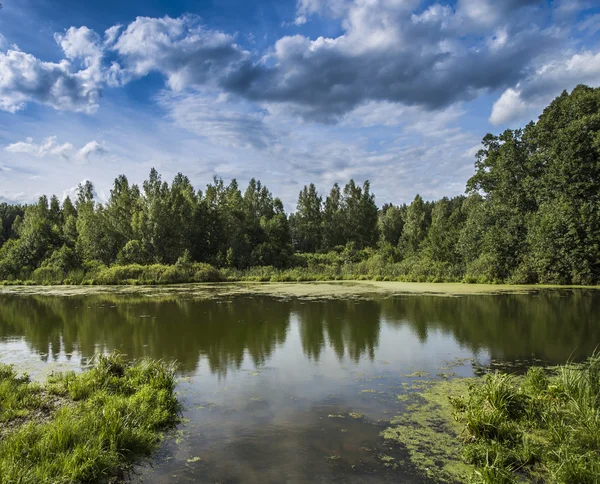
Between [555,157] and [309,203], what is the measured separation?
44979 millimetres

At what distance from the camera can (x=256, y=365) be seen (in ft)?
29.8

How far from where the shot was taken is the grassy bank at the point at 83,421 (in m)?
4.07

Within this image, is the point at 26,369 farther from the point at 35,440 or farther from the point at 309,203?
the point at 309,203

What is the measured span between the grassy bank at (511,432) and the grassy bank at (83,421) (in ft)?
11.0

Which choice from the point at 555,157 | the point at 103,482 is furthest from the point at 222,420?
the point at 555,157

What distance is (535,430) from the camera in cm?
509

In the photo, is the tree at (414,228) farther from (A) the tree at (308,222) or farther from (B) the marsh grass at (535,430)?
(B) the marsh grass at (535,430)

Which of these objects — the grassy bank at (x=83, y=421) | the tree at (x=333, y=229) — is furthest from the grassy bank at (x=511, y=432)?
the tree at (x=333, y=229)

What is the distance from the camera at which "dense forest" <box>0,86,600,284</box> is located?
1011 inches

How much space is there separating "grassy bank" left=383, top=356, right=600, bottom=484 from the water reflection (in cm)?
344

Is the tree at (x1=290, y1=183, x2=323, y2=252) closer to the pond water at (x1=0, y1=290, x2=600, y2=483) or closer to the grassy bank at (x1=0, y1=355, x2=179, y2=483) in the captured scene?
the pond water at (x1=0, y1=290, x2=600, y2=483)

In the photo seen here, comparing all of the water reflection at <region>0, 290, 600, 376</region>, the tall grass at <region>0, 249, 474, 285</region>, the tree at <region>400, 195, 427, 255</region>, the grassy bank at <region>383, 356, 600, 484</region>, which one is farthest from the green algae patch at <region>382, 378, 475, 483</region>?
the tree at <region>400, 195, 427, 255</region>

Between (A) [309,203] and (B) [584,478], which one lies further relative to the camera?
(A) [309,203]

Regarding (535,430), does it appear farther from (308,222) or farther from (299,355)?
(308,222)
